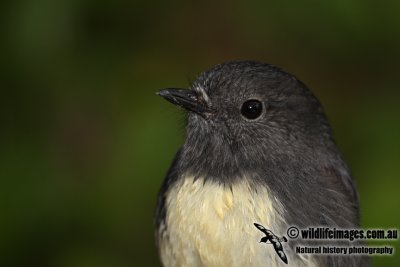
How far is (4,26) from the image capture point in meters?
5.80

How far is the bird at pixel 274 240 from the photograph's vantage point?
4.97 meters

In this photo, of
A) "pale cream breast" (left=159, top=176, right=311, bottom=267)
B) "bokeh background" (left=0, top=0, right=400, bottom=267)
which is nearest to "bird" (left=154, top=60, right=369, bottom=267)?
"pale cream breast" (left=159, top=176, right=311, bottom=267)

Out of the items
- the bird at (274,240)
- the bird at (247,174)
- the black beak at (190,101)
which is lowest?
the bird at (274,240)

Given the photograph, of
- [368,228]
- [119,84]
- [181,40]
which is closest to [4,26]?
[119,84]

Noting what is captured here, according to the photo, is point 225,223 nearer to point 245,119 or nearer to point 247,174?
point 247,174

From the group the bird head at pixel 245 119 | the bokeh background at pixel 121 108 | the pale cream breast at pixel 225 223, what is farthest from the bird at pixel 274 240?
the bokeh background at pixel 121 108

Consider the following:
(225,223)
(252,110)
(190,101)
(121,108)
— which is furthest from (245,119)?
(121,108)

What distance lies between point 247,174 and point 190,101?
489 millimetres

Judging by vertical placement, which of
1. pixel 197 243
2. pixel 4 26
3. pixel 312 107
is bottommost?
pixel 197 243

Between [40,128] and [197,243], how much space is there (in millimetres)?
1577

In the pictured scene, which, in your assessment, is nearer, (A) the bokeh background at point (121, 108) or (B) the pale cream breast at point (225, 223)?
(B) the pale cream breast at point (225, 223)

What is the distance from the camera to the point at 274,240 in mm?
4980

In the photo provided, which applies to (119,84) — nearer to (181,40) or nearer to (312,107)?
(181,40)

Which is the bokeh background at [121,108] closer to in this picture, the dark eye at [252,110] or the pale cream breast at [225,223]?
the dark eye at [252,110]
